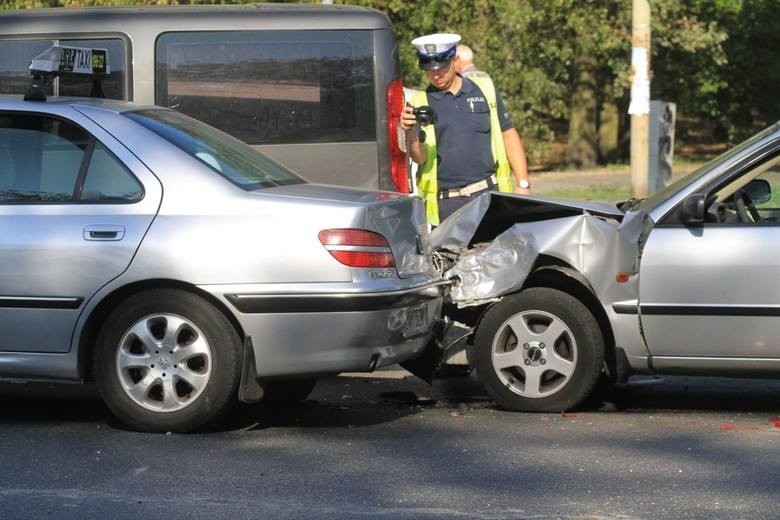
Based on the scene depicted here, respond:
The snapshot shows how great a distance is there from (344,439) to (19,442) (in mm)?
1475

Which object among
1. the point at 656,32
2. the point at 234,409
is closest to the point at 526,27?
the point at 656,32

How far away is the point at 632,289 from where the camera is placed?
21.8 feet

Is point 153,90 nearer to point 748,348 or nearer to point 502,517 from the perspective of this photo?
point 748,348

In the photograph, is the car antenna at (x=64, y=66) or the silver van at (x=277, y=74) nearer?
the car antenna at (x=64, y=66)

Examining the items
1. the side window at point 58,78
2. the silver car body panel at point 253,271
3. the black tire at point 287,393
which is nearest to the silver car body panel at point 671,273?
the silver car body panel at point 253,271

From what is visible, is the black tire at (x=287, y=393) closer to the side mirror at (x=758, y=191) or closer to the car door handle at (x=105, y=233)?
the car door handle at (x=105, y=233)

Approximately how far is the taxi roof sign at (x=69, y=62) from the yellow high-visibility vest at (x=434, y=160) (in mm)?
1872

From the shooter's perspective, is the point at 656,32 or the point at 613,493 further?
the point at 656,32

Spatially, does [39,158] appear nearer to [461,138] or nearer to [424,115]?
[424,115]

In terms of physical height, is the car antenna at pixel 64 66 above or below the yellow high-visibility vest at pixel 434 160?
above

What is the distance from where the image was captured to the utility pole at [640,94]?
1388 centimetres

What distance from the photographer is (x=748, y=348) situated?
21.3 feet

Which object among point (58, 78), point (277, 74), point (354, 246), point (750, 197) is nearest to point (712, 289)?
point (750, 197)

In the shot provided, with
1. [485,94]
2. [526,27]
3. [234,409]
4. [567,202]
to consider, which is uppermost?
[526,27]
